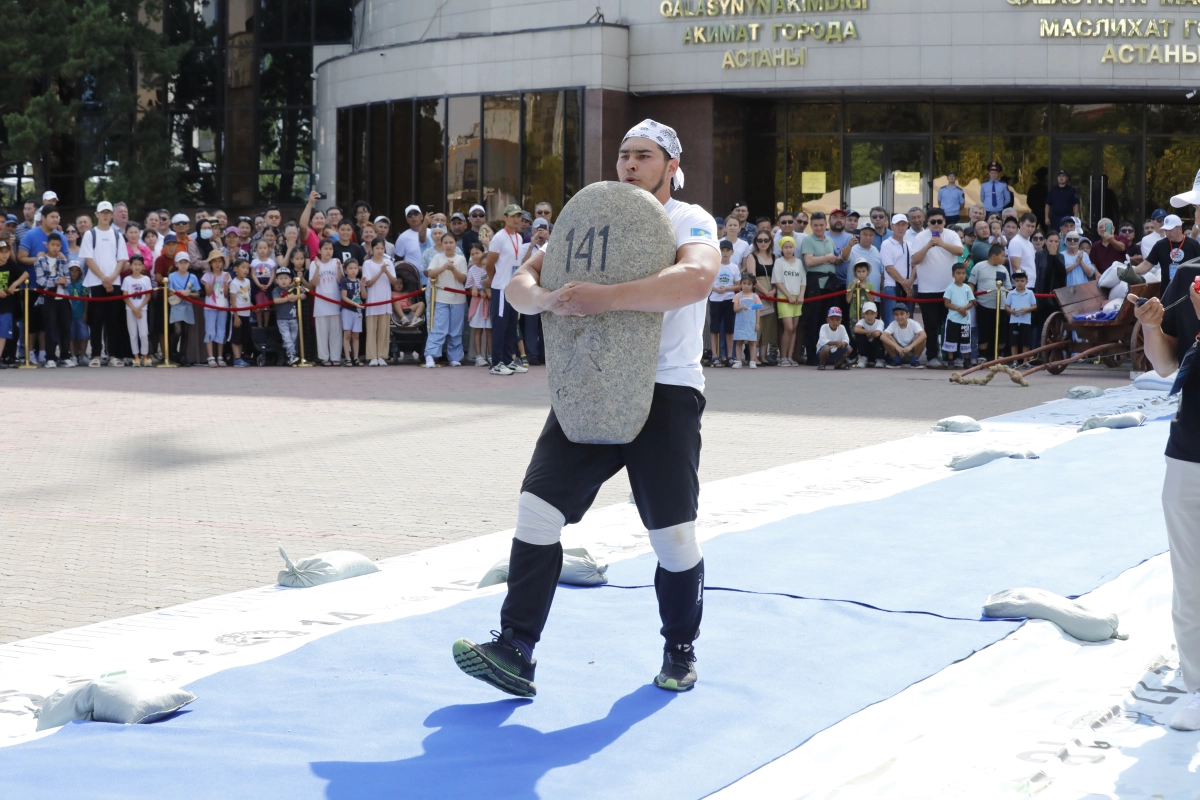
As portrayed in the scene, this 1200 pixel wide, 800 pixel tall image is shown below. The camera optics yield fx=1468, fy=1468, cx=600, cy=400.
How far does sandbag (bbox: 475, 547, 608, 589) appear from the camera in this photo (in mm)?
6430

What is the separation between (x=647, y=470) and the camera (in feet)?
15.5

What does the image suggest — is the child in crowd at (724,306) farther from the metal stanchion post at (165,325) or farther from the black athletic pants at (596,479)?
the black athletic pants at (596,479)

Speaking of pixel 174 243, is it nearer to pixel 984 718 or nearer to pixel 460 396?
pixel 460 396

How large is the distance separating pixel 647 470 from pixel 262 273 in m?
16.1

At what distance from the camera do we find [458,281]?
20422 mm

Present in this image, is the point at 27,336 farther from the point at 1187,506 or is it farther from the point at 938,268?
the point at 1187,506

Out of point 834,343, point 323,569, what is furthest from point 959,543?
point 834,343

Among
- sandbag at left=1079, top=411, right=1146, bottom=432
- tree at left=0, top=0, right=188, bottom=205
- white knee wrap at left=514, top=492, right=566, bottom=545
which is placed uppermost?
tree at left=0, top=0, right=188, bottom=205

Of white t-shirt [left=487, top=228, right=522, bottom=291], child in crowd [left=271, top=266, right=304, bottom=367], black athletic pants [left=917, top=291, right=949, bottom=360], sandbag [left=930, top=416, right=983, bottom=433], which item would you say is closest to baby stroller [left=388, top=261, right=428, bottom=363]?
child in crowd [left=271, top=266, right=304, bottom=367]

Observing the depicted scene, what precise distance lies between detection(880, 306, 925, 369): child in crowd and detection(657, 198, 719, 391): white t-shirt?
1577 cm

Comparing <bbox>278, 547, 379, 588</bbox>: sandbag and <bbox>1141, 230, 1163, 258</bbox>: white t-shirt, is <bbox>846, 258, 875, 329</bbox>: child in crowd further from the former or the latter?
<bbox>278, 547, 379, 588</bbox>: sandbag

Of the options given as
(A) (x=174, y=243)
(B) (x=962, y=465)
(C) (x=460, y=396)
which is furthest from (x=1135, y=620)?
(A) (x=174, y=243)

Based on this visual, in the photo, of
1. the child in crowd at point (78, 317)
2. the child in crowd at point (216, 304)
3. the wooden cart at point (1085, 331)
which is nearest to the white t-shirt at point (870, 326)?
the wooden cart at point (1085, 331)

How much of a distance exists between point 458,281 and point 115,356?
4899 mm
